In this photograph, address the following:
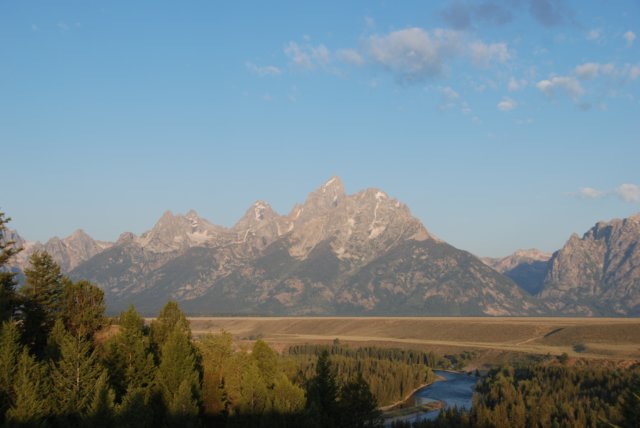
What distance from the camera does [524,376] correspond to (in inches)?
7357

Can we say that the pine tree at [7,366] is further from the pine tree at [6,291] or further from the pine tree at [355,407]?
the pine tree at [355,407]

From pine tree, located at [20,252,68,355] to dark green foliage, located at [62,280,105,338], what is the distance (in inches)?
61.1

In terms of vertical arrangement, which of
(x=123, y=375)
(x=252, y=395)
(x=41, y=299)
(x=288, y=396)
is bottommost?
(x=288, y=396)

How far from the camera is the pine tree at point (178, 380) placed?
235ft

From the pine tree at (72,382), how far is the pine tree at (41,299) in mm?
16002

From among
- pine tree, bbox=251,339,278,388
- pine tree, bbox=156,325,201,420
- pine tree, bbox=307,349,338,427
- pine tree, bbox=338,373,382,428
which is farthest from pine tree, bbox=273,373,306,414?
pine tree, bbox=338,373,382,428

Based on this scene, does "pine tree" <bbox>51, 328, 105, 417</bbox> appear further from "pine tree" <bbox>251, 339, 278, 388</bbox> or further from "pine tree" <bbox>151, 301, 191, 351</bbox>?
"pine tree" <bbox>251, 339, 278, 388</bbox>

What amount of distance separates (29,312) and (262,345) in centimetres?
3654

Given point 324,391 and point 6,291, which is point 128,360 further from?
point 324,391

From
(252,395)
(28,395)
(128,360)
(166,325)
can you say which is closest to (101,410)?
(28,395)

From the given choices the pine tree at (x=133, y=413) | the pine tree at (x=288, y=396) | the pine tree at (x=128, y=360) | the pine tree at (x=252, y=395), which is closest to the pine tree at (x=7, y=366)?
the pine tree at (x=133, y=413)

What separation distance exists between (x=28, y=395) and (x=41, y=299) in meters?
28.4

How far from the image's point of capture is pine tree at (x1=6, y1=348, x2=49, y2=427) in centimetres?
5856

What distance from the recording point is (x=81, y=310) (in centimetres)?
8612
